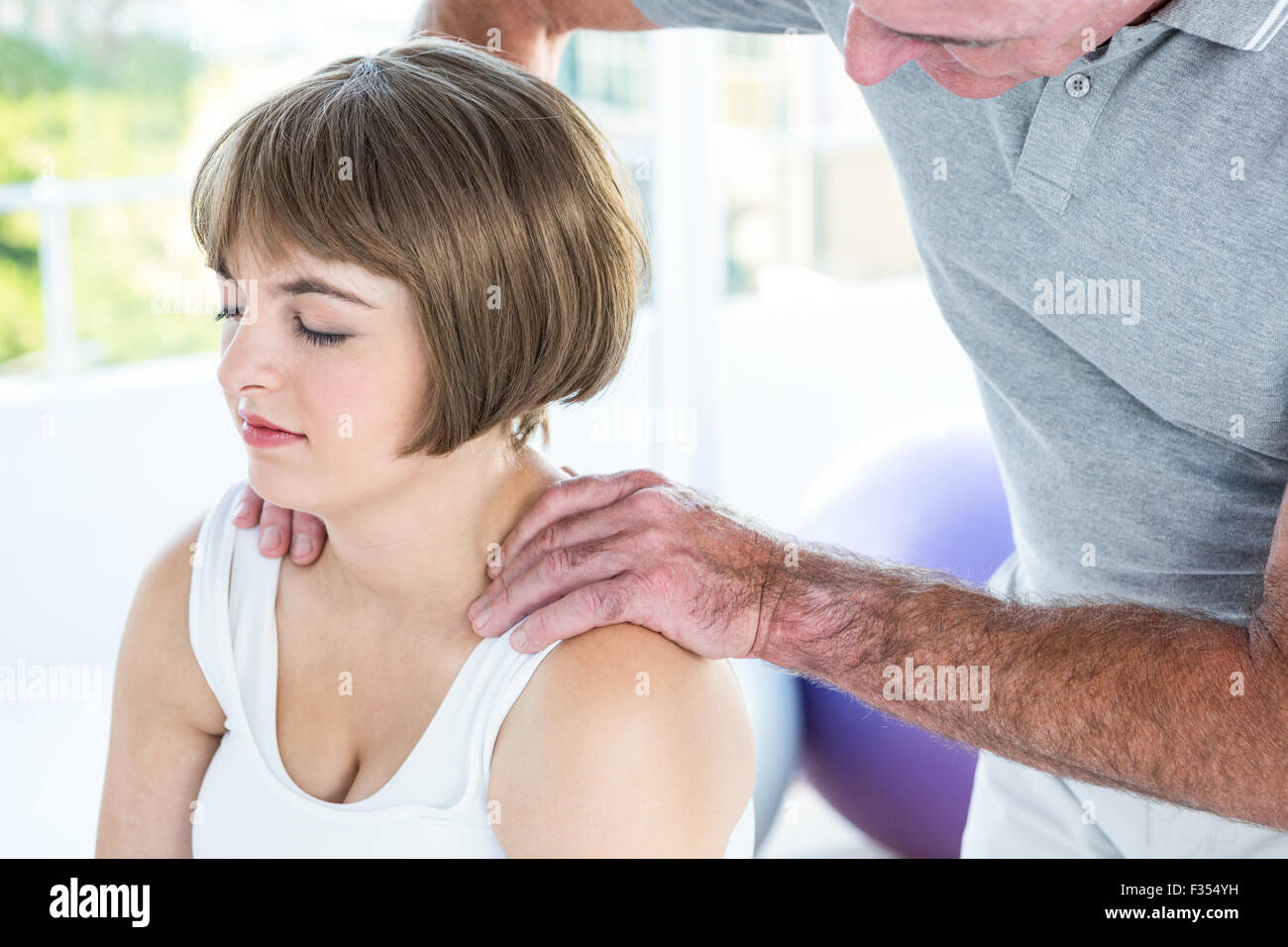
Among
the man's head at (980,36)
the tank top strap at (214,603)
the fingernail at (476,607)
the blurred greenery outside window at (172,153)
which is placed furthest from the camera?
the blurred greenery outside window at (172,153)

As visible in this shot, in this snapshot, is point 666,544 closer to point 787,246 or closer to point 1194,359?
point 1194,359

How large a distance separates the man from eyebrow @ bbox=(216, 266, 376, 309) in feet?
0.89

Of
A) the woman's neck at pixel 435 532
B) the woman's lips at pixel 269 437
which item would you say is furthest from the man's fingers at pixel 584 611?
the woman's lips at pixel 269 437

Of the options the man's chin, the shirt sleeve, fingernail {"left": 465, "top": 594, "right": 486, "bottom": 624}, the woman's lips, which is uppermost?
the shirt sleeve

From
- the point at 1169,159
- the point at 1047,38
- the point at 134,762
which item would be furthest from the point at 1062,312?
the point at 134,762

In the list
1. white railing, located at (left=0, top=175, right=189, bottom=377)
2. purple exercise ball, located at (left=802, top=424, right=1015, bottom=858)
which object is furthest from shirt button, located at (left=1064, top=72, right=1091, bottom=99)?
white railing, located at (left=0, top=175, right=189, bottom=377)

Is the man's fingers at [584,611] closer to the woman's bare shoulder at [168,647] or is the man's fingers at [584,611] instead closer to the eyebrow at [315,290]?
the eyebrow at [315,290]

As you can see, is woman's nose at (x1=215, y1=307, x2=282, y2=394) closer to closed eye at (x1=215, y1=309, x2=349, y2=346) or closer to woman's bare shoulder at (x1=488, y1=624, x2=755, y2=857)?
closed eye at (x1=215, y1=309, x2=349, y2=346)

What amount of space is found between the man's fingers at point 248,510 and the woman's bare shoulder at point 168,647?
0.06m

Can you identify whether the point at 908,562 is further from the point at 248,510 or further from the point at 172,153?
the point at 172,153

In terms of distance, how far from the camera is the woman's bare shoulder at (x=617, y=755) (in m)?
1.16

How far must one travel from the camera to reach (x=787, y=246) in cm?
619

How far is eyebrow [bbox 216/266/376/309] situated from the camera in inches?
45.6

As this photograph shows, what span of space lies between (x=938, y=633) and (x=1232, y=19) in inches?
23.4
